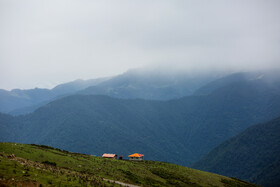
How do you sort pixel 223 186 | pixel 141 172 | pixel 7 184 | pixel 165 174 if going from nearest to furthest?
pixel 7 184
pixel 141 172
pixel 165 174
pixel 223 186

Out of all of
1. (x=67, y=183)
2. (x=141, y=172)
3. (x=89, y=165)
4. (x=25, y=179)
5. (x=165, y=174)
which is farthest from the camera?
(x=165, y=174)

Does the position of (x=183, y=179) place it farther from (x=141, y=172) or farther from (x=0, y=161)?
(x=0, y=161)

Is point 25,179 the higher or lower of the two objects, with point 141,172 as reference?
lower

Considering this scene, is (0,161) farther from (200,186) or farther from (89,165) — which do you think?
(200,186)

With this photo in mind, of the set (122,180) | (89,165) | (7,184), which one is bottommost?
(7,184)

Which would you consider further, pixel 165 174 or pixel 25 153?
pixel 165 174

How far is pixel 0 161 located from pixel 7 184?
10338mm

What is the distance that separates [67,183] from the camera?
1277 inches

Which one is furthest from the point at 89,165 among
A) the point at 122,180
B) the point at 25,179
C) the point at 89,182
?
the point at 25,179

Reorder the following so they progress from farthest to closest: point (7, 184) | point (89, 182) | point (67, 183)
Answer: point (89, 182) → point (67, 183) → point (7, 184)

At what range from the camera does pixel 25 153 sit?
52.3 metres

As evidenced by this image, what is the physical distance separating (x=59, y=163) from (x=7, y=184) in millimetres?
28175

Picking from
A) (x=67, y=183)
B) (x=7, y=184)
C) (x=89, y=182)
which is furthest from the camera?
(x=89, y=182)

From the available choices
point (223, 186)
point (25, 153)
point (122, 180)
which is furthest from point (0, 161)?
point (223, 186)
